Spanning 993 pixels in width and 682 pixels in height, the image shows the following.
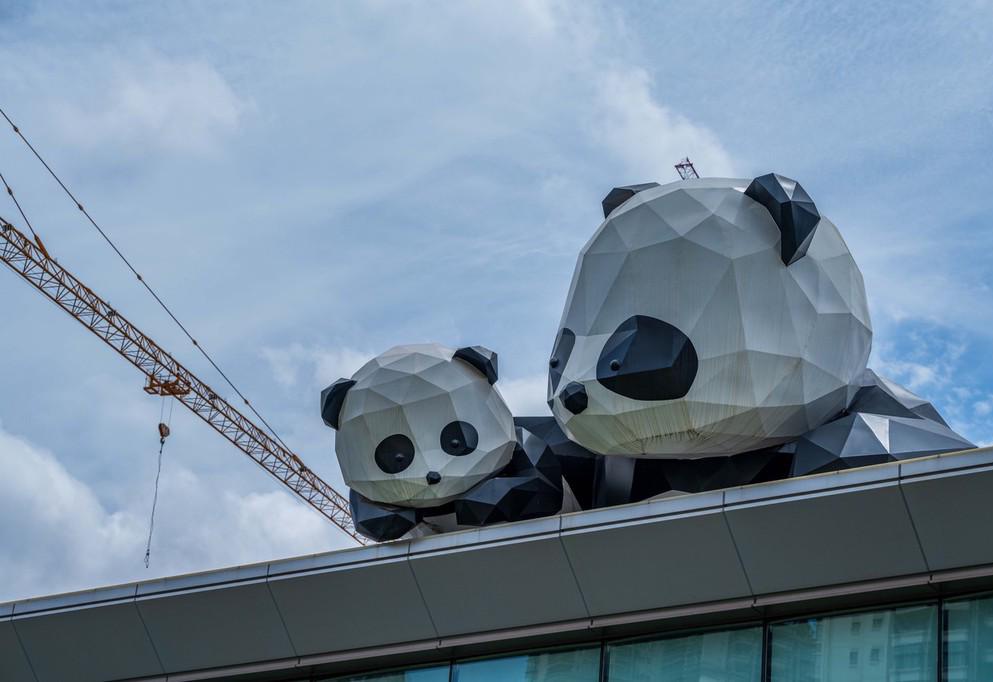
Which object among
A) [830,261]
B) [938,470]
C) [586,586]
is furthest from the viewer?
[830,261]

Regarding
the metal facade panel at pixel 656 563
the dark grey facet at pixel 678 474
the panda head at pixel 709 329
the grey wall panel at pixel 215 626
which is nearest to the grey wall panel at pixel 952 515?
the metal facade panel at pixel 656 563

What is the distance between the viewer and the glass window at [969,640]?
1110 centimetres

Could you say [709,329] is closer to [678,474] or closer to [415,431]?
[678,474]

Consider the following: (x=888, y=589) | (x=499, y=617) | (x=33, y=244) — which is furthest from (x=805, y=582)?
(x=33, y=244)

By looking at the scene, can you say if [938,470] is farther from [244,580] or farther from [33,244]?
[33,244]

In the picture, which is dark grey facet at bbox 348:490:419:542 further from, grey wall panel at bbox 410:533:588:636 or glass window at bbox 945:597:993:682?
glass window at bbox 945:597:993:682

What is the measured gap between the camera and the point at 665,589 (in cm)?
1265

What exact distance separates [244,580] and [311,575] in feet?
2.89

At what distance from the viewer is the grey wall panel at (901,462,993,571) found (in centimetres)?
1116

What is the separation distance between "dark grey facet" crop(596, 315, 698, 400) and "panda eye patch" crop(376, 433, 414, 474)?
10.4 feet

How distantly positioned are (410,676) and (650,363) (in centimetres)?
424

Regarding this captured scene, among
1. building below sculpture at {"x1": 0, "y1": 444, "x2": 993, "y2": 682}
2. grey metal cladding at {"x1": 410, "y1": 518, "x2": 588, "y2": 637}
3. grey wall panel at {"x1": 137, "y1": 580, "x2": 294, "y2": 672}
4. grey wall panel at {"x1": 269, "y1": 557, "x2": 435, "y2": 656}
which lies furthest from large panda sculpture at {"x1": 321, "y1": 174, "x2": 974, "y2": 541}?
grey wall panel at {"x1": 137, "y1": 580, "x2": 294, "y2": 672}

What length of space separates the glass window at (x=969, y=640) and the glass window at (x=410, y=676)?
5165 mm

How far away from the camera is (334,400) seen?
15.9m
